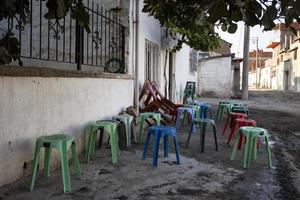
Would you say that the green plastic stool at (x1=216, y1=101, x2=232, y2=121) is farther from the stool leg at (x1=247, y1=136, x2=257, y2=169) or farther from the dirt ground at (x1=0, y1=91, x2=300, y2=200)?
the stool leg at (x1=247, y1=136, x2=257, y2=169)

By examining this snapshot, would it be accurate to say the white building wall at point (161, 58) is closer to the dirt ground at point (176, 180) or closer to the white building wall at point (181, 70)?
the white building wall at point (181, 70)

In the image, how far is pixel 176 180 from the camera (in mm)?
4727

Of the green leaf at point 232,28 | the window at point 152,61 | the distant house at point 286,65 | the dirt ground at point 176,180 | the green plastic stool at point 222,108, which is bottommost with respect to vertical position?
the dirt ground at point 176,180

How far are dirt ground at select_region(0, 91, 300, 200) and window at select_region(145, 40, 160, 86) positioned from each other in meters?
4.27

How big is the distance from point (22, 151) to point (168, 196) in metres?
1.77

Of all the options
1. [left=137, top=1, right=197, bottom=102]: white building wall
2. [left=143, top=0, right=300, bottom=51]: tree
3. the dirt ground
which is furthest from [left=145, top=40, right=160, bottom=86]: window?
[left=143, top=0, right=300, bottom=51]: tree

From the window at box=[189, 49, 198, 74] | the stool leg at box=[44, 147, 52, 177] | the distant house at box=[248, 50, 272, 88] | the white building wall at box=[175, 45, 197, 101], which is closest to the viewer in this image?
the stool leg at box=[44, 147, 52, 177]

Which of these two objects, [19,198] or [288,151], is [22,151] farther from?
[288,151]

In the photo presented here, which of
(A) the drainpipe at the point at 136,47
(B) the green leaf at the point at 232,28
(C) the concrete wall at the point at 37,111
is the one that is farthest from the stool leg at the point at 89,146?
(A) the drainpipe at the point at 136,47

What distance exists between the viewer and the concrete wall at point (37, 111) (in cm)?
407

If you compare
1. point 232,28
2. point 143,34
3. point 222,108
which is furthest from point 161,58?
point 232,28

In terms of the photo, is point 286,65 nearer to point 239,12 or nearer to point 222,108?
point 222,108

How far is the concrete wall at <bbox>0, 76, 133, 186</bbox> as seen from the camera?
407 centimetres

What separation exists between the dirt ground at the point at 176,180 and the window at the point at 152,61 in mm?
4265
